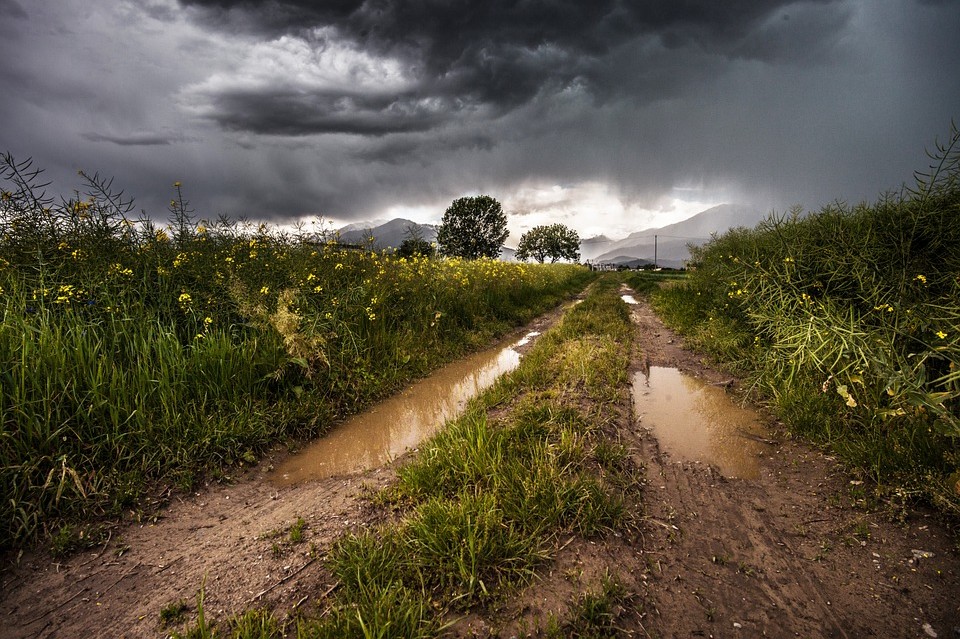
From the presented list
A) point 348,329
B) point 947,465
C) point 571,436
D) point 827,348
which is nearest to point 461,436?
point 571,436

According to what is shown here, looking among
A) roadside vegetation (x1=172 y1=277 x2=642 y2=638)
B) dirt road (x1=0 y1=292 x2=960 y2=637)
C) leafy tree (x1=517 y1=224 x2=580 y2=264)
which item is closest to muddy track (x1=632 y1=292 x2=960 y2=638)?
dirt road (x1=0 y1=292 x2=960 y2=637)

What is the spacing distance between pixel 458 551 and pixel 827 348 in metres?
4.50

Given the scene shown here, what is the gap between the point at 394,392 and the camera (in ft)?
19.5

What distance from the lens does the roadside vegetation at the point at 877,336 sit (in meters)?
2.93

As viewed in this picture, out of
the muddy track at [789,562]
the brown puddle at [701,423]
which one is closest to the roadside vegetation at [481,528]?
the muddy track at [789,562]

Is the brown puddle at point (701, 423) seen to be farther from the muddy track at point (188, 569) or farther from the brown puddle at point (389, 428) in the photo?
the muddy track at point (188, 569)

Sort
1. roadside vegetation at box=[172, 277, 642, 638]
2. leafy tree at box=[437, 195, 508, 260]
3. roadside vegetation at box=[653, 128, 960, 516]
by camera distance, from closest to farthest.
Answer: roadside vegetation at box=[172, 277, 642, 638] < roadside vegetation at box=[653, 128, 960, 516] < leafy tree at box=[437, 195, 508, 260]

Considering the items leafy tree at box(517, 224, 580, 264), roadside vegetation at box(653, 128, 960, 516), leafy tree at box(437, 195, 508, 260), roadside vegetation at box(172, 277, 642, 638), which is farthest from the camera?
leafy tree at box(517, 224, 580, 264)

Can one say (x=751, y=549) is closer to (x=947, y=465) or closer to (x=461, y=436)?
(x=947, y=465)

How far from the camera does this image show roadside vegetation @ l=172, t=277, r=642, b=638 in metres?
2.00

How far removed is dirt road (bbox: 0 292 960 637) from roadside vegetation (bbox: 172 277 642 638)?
11 centimetres

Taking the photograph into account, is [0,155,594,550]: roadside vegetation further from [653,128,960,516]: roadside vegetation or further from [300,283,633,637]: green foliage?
[653,128,960,516]: roadside vegetation

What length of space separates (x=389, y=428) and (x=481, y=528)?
8.75ft

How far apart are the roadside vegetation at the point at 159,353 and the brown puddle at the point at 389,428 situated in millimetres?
285
